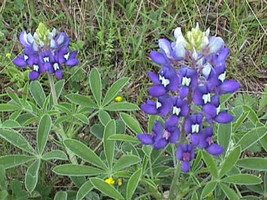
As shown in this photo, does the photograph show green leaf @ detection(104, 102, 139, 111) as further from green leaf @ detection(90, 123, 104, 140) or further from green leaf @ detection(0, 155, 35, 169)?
green leaf @ detection(0, 155, 35, 169)

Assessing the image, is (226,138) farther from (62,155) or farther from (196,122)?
(62,155)

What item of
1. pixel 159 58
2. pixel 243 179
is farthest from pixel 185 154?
pixel 159 58

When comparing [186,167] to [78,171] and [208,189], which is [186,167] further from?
[78,171]

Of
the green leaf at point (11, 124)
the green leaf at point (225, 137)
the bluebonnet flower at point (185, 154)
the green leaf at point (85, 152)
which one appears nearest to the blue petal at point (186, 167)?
the bluebonnet flower at point (185, 154)

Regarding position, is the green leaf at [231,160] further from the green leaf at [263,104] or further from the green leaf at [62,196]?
the green leaf at [263,104]

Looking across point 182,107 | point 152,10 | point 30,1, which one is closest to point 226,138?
point 182,107

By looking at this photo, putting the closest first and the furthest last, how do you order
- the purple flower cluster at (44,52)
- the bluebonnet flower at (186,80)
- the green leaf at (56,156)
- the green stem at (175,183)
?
the bluebonnet flower at (186,80), the green stem at (175,183), the green leaf at (56,156), the purple flower cluster at (44,52)
